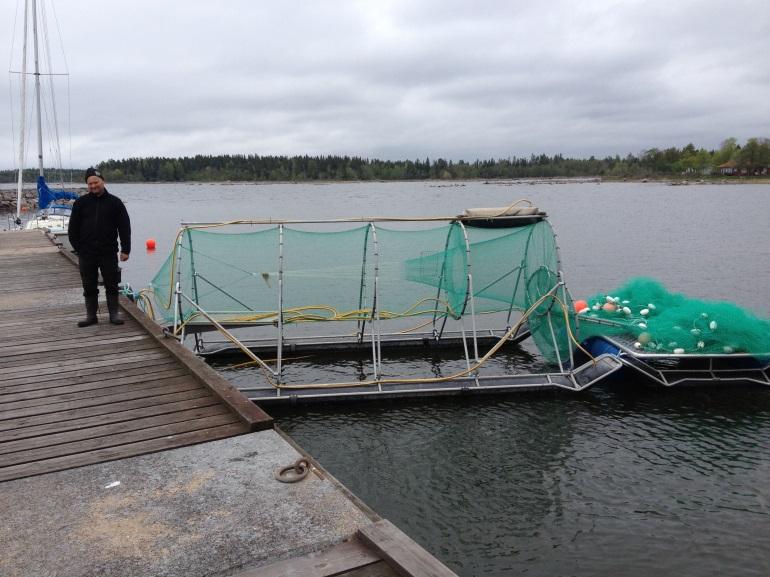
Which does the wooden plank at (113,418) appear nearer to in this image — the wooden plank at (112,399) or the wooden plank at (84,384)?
the wooden plank at (112,399)

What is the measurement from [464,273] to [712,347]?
5.19m

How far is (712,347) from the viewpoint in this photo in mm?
12836

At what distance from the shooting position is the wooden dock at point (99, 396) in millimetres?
5852

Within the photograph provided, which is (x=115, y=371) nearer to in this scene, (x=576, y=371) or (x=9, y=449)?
(x=9, y=449)

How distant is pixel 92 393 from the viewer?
7.33m

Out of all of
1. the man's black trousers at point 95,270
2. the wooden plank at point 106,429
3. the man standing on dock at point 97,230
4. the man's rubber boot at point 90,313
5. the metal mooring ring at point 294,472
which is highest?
the man standing on dock at point 97,230

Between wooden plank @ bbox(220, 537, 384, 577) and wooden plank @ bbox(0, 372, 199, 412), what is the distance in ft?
12.8

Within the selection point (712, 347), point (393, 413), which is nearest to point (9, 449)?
point (393, 413)

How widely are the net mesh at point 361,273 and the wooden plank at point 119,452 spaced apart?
6.63m

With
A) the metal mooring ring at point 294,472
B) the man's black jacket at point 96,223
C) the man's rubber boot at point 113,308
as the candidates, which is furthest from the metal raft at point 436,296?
the metal mooring ring at point 294,472

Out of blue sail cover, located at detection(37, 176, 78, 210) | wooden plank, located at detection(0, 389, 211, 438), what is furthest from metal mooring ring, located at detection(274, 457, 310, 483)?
blue sail cover, located at detection(37, 176, 78, 210)

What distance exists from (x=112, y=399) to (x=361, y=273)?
737cm

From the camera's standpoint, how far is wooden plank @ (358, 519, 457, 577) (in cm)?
385

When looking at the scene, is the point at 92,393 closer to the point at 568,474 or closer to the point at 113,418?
the point at 113,418
